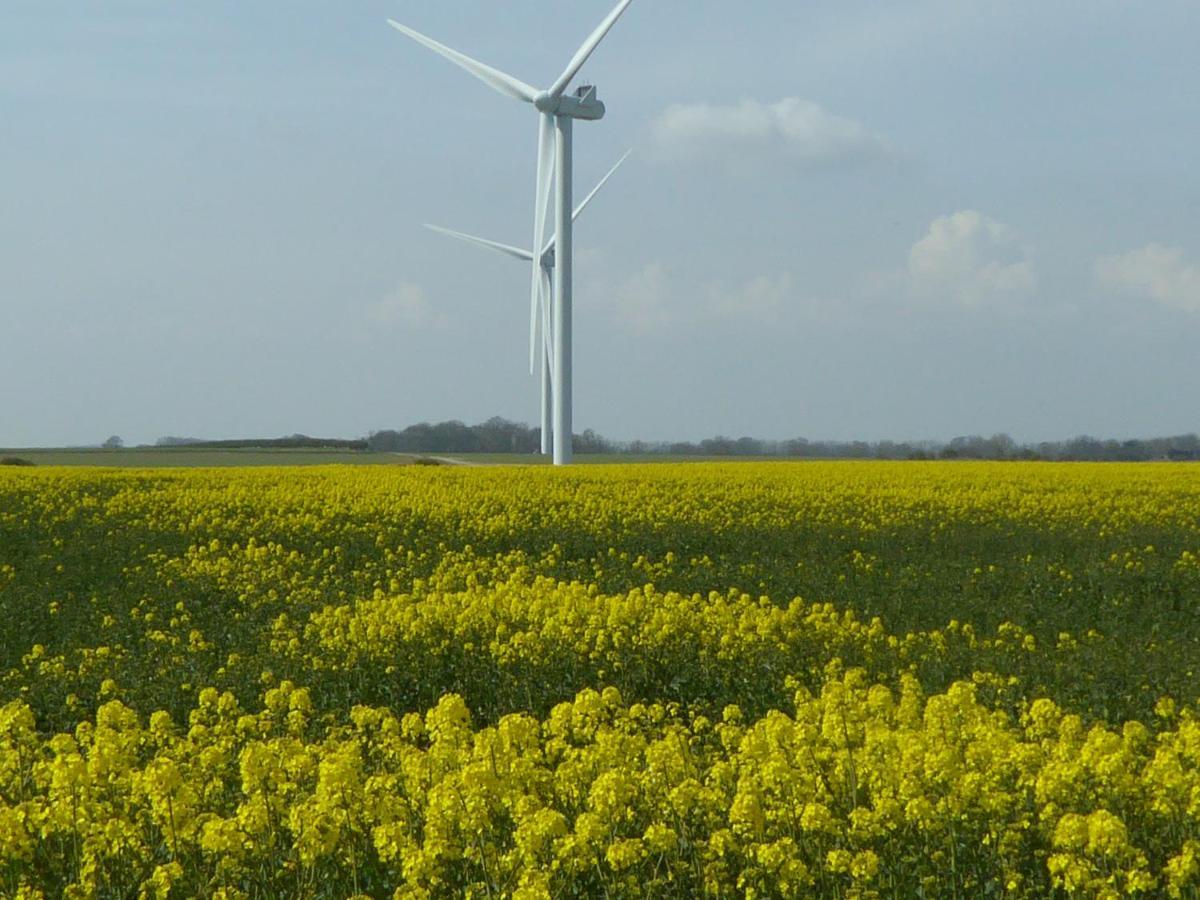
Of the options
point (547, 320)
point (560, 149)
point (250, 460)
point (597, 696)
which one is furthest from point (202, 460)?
point (597, 696)

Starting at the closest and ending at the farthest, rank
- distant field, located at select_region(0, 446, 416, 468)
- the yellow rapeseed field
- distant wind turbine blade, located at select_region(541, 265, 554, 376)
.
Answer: the yellow rapeseed field
distant wind turbine blade, located at select_region(541, 265, 554, 376)
distant field, located at select_region(0, 446, 416, 468)

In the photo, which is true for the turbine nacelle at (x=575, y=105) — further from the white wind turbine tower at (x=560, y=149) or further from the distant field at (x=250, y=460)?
the distant field at (x=250, y=460)

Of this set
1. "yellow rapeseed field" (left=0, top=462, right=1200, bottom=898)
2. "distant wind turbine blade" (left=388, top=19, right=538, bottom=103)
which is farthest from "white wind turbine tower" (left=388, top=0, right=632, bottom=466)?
"yellow rapeseed field" (left=0, top=462, right=1200, bottom=898)

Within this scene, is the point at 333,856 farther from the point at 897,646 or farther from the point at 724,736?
the point at 897,646

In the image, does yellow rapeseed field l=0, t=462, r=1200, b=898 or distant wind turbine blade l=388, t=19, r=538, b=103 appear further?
distant wind turbine blade l=388, t=19, r=538, b=103

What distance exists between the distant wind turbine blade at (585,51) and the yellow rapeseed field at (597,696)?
1623 centimetres

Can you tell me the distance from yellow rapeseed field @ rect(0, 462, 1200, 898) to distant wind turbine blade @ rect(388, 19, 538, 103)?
16.4 m

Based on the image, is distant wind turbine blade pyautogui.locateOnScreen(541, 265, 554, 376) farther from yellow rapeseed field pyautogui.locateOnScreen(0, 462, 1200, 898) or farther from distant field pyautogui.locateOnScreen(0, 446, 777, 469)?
yellow rapeseed field pyautogui.locateOnScreen(0, 462, 1200, 898)

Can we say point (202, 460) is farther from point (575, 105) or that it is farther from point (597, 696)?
point (597, 696)

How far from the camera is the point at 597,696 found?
7.82m

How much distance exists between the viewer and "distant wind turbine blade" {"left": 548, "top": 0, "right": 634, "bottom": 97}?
3656 centimetres

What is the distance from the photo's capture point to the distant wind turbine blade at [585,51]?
120 ft

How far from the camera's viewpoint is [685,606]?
12984 mm

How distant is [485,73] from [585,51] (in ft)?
10.2
